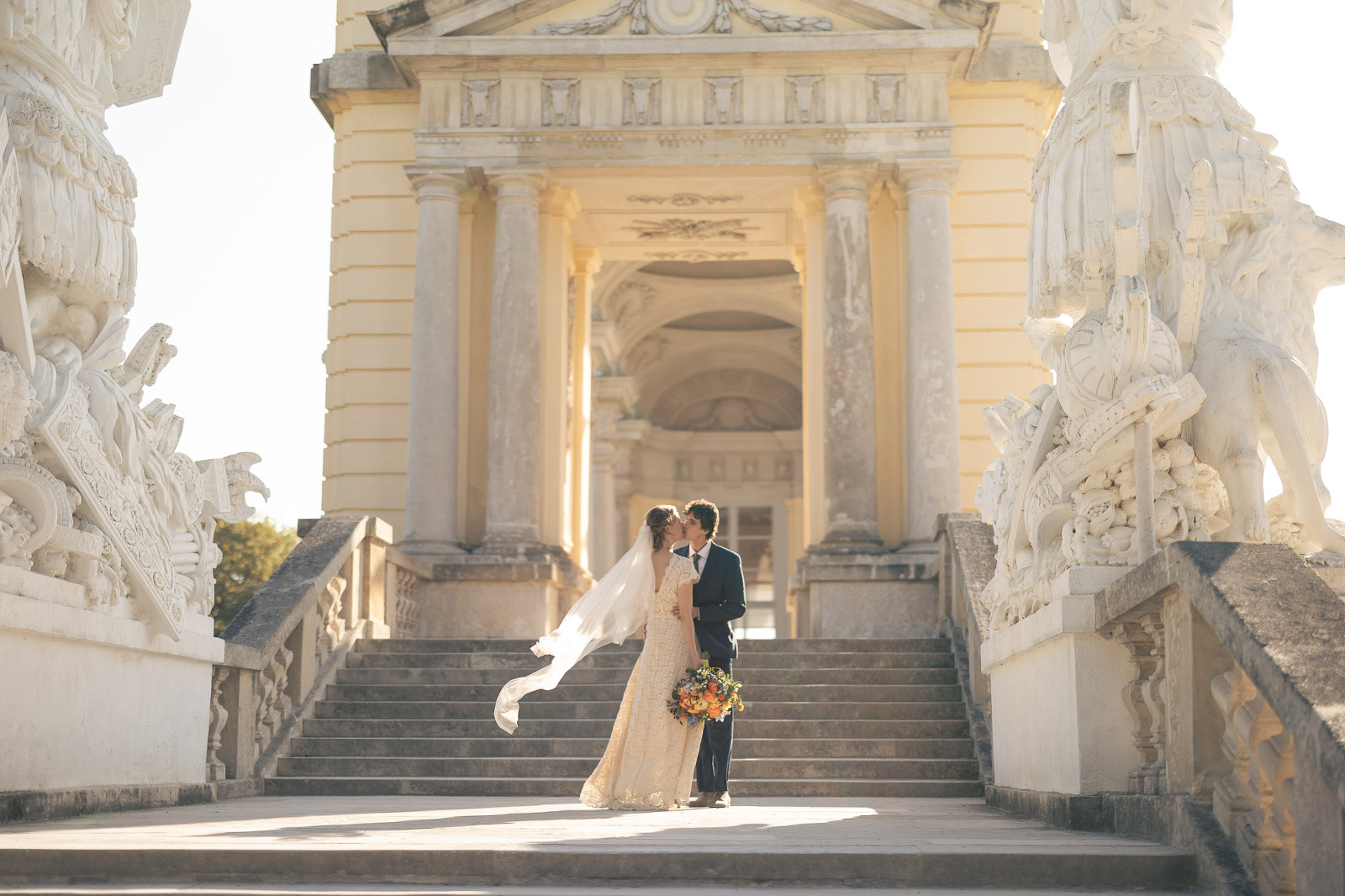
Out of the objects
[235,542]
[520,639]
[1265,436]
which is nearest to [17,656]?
[1265,436]

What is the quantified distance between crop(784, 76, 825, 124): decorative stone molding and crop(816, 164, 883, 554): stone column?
601 mm

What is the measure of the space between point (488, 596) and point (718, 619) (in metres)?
7.78

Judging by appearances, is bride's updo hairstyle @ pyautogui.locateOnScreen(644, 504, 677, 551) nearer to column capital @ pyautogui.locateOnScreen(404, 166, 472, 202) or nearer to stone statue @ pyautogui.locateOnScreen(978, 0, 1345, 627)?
stone statue @ pyautogui.locateOnScreen(978, 0, 1345, 627)

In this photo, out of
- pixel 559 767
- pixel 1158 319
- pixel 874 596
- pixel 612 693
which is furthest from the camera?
pixel 874 596

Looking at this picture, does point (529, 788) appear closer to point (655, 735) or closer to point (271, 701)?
point (271, 701)

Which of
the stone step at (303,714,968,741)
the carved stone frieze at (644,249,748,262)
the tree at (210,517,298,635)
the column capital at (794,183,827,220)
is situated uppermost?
the carved stone frieze at (644,249,748,262)

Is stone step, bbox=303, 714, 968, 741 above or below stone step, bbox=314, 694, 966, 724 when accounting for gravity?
below

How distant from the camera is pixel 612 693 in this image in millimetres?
11500

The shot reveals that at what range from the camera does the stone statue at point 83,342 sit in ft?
22.2

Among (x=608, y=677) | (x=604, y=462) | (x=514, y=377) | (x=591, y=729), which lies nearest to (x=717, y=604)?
(x=591, y=729)

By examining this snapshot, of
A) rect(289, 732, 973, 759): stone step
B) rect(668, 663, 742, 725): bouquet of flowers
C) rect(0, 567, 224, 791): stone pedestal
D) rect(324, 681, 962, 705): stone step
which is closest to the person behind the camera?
rect(0, 567, 224, 791): stone pedestal

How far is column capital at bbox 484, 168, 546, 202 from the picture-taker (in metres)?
16.2

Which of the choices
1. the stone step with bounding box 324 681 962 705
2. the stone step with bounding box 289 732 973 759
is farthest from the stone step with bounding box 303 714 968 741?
the stone step with bounding box 324 681 962 705

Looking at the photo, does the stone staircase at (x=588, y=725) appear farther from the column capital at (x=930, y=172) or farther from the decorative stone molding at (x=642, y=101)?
the decorative stone molding at (x=642, y=101)
